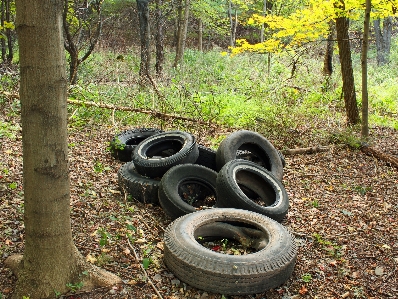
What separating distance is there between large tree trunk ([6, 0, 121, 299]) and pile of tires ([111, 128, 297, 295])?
3.53 ft

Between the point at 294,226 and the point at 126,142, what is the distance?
3.79m

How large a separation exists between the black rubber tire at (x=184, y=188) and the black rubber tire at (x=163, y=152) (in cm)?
33

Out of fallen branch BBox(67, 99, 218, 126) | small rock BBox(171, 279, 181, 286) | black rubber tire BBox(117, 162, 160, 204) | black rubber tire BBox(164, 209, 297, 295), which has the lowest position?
small rock BBox(171, 279, 181, 286)

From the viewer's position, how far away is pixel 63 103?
2.92 metres

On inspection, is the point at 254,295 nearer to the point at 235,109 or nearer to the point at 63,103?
the point at 63,103

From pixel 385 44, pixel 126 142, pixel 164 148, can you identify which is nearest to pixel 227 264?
pixel 164 148

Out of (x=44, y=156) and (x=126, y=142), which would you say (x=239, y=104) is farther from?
(x=44, y=156)

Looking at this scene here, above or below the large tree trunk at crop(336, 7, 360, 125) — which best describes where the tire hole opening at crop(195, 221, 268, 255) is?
below

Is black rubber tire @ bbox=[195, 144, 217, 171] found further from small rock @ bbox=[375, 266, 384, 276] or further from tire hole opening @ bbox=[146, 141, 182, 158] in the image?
Answer: small rock @ bbox=[375, 266, 384, 276]

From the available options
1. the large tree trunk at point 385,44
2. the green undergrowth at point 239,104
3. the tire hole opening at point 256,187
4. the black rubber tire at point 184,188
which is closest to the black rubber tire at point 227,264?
the black rubber tire at point 184,188

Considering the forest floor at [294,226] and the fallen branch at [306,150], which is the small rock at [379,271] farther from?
the fallen branch at [306,150]

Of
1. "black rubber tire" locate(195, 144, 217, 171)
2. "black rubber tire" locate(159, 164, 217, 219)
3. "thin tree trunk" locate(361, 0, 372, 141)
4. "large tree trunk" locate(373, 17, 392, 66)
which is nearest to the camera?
"black rubber tire" locate(159, 164, 217, 219)

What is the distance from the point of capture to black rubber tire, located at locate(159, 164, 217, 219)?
513cm

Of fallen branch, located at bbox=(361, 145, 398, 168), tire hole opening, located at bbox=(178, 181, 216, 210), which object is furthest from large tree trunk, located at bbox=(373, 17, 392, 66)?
tire hole opening, located at bbox=(178, 181, 216, 210)
